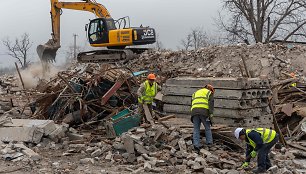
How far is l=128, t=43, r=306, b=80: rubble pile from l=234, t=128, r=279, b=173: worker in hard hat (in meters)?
8.74

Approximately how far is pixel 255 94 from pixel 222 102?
791 millimetres

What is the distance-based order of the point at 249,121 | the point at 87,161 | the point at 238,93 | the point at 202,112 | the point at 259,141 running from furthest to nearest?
the point at 249,121 < the point at 238,93 < the point at 202,112 < the point at 87,161 < the point at 259,141

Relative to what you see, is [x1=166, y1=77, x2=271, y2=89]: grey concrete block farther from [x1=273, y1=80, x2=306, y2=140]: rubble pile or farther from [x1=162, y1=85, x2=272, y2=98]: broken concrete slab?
[x1=273, y1=80, x2=306, y2=140]: rubble pile

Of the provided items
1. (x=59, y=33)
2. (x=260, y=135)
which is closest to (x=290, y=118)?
(x=260, y=135)

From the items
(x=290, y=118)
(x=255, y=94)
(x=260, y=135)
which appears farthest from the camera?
(x=290, y=118)

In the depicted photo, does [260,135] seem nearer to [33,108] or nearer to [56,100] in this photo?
[56,100]

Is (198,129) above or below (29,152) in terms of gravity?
above

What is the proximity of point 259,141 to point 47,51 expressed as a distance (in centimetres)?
1578

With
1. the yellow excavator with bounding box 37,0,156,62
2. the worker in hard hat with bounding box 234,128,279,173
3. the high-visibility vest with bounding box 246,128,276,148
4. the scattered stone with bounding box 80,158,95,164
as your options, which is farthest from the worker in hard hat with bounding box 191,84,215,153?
the yellow excavator with bounding box 37,0,156,62

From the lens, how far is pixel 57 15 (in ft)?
71.7

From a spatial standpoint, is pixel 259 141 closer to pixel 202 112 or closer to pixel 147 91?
pixel 202 112

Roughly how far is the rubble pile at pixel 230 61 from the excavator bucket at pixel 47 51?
4188 mm

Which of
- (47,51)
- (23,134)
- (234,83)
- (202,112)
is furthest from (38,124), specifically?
(47,51)

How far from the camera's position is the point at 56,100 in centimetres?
1093
